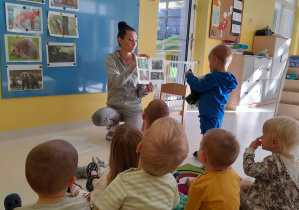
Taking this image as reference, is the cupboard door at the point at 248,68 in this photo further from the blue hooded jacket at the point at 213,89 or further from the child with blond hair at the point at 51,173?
the child with blond hair at the point at 51,173

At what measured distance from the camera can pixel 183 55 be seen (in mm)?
4852

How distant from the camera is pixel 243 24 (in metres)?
5.76

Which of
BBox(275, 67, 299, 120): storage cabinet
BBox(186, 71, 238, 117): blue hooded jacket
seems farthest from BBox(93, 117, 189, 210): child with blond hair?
BBox(275, 67, 299, 120): storage cabinet

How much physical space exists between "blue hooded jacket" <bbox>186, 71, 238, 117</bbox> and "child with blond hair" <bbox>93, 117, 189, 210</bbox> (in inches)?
51.3

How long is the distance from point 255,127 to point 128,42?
2.27 m

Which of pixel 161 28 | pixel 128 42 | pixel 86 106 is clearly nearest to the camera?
pixel 128 42

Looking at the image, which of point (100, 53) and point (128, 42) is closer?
point (128, 42)

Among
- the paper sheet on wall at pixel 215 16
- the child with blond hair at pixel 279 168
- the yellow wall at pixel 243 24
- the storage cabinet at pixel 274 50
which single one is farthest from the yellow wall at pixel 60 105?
the storage cabinet at pixel 274 50

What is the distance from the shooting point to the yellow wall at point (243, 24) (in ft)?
15.7

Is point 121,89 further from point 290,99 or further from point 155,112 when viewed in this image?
point 290,99

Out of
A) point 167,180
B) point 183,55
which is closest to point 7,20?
point 167,180

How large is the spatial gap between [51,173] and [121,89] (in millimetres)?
1993

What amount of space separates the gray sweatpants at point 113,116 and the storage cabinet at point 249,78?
2876mm

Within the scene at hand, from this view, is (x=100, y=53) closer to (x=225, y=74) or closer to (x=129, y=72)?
(x=129, y=72)
